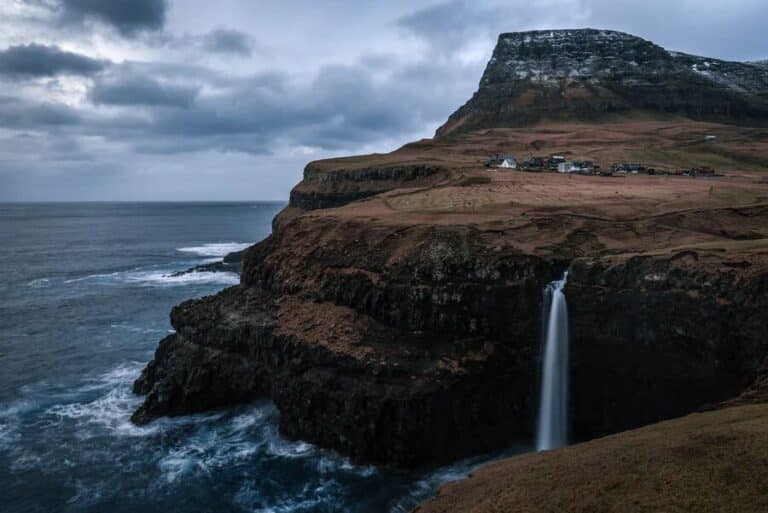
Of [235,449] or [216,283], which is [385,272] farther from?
[216,283]

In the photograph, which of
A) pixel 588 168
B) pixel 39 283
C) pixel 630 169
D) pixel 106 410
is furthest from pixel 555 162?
pixel 39 283

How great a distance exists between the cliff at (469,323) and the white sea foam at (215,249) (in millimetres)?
89863

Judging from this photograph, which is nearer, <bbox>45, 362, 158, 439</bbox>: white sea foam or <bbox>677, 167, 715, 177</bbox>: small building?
<bbox>45, 362, 158, 439</bbox>: white sea foam

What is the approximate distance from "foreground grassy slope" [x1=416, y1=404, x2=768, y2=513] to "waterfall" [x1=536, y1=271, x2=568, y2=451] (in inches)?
461

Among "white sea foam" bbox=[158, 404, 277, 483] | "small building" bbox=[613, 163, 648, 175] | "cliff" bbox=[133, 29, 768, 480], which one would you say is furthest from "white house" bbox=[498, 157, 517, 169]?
"white sea foam" bbox=[158, 404, 277, 483]

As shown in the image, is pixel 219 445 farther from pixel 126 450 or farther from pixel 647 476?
pixel 647 476

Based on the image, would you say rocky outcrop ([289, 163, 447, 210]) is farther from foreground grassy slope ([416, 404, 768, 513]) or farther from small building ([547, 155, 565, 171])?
foreground grassy slope ([416, 404, 768, 513])

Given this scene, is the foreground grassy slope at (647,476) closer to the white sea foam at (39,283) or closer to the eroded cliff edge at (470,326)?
the eroded cliff edge at (470,326)

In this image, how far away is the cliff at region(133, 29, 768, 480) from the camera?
34.8 meters

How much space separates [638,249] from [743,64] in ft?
596

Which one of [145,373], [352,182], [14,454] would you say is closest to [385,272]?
[145,373]

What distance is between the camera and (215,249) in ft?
499

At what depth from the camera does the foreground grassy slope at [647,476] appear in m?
17.0

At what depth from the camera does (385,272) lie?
44.4 metres
